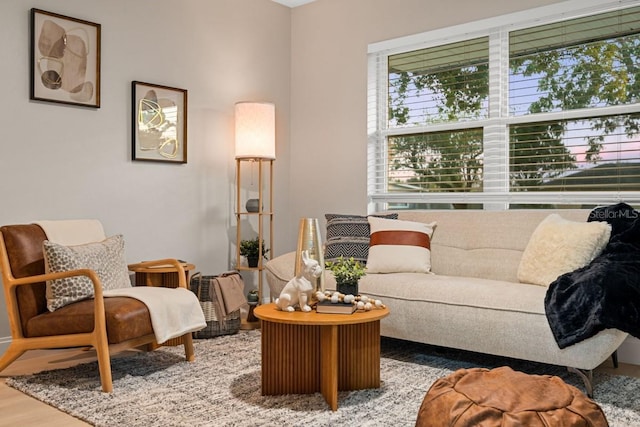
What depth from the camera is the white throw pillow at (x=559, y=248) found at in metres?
3.10

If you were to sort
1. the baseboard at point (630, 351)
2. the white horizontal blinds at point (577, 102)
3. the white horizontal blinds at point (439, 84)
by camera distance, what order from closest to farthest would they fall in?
1. the baseboard at point (630, 351)
2. the white horizontal blinds at point (577, 102)
3. the white horizontal blinds at point (439, 84)

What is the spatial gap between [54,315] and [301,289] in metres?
1.27

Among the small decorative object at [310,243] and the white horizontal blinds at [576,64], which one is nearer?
the small decorative object at [310,243]

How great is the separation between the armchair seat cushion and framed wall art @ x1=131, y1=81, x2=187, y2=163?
1434 millimetres

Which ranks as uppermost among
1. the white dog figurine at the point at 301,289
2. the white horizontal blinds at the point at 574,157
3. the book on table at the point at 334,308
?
the white horizontal blinds at the point at 574,157

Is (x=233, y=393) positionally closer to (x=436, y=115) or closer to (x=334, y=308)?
(x=334, y=308)

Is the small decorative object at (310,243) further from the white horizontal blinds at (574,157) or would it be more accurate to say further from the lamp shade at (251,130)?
the white horizontal blinds at (574,157)

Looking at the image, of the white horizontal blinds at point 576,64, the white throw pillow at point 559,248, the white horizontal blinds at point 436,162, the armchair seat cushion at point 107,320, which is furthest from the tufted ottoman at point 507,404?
the white horizontal blinds at point 436,162

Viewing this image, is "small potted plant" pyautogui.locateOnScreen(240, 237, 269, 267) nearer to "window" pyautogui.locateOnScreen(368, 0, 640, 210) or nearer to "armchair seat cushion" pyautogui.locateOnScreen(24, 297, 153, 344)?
"window" pyautogui.locateOnScreen(368, 0, 640, 210)

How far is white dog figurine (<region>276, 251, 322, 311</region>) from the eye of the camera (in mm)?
2750

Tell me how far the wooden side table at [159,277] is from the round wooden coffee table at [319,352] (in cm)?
111

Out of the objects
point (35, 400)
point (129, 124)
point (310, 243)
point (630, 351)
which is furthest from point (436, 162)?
point (35, 400)

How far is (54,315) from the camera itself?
9.72ft

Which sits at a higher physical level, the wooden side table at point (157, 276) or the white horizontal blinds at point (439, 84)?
the white horizontal blinds at point (439, 84)
